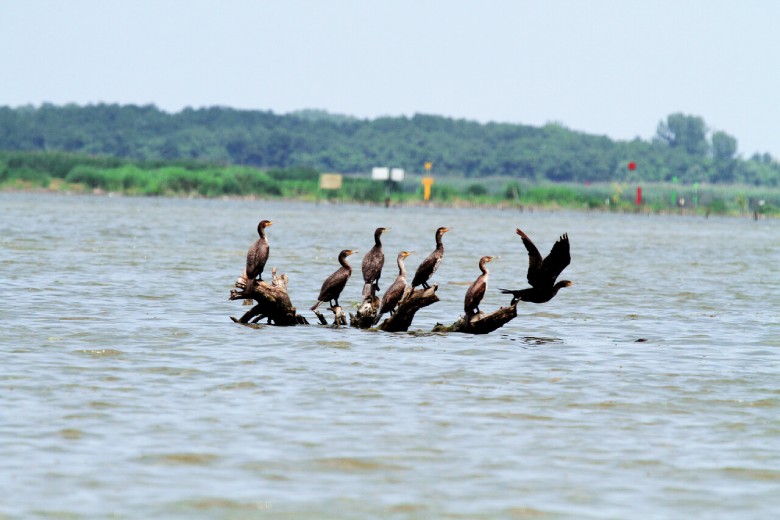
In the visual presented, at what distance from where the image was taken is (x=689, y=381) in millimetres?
15211

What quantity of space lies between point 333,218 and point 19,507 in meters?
71.9

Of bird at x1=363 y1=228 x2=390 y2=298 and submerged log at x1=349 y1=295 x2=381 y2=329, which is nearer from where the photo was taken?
bird at x1=363 y1=228 x2=390 y2=298

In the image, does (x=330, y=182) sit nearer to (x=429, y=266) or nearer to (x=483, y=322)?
(x=429, y=266)

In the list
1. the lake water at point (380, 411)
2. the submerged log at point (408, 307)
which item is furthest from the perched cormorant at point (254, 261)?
the submerged log at point (408, 307)

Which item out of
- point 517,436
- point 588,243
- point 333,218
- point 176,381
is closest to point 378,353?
point 176,381

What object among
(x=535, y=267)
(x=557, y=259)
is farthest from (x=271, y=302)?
(x=557, y=259)

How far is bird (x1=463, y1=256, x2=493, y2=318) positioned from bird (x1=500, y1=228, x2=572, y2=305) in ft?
1.05

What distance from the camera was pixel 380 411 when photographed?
12.8 metres

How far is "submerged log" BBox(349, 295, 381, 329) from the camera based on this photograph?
19344 mm

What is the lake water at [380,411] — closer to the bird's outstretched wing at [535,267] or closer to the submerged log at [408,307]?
the submerged log at [408,307]

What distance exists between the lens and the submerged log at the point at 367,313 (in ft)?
63.5

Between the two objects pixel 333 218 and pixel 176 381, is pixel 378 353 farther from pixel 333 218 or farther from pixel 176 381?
pixel 333 218

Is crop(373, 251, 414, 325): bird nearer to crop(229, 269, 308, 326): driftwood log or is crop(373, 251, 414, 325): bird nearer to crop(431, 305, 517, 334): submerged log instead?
crop(431, 305, 517, 334): submerged log

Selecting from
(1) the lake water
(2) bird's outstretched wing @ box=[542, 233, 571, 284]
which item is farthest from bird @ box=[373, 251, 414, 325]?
(2) bird's outstretched wing @ box=[542, 233, 571, 284]
